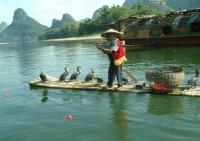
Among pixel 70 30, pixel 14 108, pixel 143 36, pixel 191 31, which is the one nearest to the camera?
pixel 14 108

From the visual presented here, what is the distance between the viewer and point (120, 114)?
12.1m

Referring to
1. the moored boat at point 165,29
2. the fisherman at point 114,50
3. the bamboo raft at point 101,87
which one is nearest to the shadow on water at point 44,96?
the bamboo raft at point 101,87

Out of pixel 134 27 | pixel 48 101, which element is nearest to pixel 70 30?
pixel 134 27

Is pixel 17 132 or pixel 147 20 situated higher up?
pixel 147 20

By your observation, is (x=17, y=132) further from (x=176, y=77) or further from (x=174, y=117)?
(x=176, y=77)

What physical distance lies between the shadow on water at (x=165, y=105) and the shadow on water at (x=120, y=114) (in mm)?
968

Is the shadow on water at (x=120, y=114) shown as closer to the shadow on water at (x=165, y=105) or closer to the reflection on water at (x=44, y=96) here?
the shadow on water at (x=165, y=105)

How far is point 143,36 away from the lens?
44.2 metres

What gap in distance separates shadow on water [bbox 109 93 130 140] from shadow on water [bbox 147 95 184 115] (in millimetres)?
968

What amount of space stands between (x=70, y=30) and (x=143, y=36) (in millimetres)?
123425

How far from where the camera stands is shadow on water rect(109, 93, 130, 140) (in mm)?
10383

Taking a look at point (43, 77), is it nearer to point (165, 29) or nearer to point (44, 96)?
point (44, 96)

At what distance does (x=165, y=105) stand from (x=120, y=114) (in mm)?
1716

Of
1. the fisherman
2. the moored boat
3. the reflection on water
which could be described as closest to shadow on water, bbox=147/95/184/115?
the fisherman
